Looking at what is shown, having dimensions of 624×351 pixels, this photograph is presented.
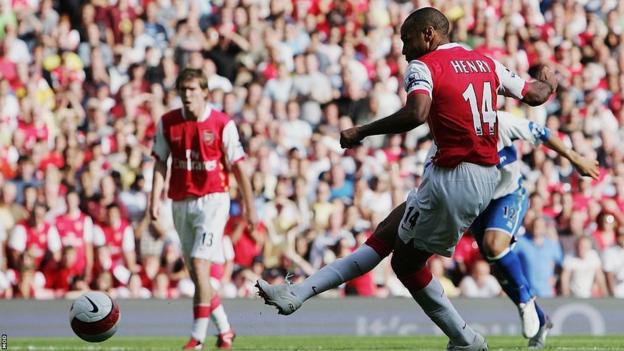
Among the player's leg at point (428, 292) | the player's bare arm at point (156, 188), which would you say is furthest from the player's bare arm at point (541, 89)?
the player's bare arm at point (156, 188)

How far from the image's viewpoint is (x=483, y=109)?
843cm

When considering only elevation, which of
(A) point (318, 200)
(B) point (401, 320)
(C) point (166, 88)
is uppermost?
(C) point (166, 88)

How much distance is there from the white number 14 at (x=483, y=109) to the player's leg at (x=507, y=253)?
9.41 feet

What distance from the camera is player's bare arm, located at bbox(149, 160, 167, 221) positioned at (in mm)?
12047

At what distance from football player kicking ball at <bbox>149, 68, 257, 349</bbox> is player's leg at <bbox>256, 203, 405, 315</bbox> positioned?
322cm

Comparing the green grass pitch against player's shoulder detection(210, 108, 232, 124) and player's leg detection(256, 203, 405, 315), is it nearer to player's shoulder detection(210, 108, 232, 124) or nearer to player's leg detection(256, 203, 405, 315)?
player's shoulder detection(210, 108, 232, 124)

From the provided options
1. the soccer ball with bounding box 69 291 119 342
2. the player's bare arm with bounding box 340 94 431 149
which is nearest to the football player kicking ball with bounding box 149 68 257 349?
the soccer ball with bounding box 69 291 119 342

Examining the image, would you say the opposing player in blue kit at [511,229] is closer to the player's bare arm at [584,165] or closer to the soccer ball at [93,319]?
the player's bare arm at [584,165]

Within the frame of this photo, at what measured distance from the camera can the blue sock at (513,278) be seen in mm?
11211

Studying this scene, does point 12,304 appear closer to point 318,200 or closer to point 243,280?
point 243,280

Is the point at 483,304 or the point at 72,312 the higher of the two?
the point at 72,312

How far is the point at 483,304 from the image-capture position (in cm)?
1566

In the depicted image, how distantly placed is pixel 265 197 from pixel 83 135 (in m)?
2.93

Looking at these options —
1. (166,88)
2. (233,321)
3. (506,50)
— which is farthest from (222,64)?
(233,321)
